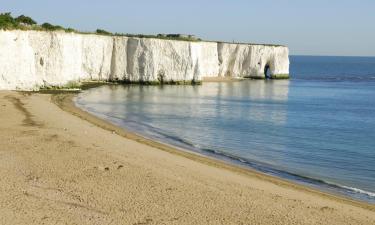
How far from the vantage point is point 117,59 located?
47000 millimetres

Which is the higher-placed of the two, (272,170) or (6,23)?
(6,23)

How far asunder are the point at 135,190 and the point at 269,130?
45.3 ft

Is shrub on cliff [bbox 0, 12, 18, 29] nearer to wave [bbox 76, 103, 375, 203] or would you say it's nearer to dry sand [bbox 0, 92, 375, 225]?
wave [bbox 76, 103, 375, 203]

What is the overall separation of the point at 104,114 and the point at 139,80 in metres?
23.8

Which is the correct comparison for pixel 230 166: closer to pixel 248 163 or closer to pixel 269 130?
pixel 248 163

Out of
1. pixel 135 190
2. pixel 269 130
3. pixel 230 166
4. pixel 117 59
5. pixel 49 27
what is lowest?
pixel 269 130

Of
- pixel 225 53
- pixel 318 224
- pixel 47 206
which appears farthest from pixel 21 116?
pixel 225 53

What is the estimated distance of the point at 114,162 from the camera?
11.2m

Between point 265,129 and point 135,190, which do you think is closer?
point 135,190

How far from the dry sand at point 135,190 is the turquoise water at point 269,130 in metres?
1.76

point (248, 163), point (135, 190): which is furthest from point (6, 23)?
point (135, 190)

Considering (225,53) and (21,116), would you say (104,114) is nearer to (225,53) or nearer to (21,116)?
(21,116)

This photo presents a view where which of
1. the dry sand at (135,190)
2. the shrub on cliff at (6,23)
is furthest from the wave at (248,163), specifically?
the shrub on cliff at (6,23)

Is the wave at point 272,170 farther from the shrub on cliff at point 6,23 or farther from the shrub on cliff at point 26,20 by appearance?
the shrub on cliff at point 26,20
